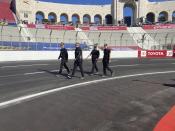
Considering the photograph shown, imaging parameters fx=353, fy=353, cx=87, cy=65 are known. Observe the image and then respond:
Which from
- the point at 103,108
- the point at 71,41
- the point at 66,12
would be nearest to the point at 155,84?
the point at 103,108

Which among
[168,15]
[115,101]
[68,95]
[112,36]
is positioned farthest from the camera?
[168,15]

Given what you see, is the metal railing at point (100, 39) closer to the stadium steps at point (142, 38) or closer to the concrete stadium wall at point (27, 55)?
the stadium steps at point (142, 38)

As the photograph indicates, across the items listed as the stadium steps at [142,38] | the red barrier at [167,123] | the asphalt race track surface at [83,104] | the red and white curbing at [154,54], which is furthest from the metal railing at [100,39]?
the red barrier at [167,123]

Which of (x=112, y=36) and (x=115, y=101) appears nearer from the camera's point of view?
(x=115, y=101)

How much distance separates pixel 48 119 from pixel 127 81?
7.82 m

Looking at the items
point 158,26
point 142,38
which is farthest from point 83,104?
point 158,26

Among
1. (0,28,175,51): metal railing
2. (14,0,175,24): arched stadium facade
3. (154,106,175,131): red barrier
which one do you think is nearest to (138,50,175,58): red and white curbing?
(0,28,175,51): metal railing

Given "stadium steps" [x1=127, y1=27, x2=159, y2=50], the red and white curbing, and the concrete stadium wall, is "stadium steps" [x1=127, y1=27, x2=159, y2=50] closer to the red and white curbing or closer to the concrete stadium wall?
the red and white curbing

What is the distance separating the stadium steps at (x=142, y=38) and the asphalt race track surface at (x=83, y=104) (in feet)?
124

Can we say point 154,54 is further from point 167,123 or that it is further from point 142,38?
point 167,123

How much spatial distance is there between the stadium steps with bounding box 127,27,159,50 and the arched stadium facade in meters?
14.1

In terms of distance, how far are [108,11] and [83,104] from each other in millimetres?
74595

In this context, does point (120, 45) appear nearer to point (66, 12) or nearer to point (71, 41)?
A: point (71, 41)

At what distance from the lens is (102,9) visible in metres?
83.7
